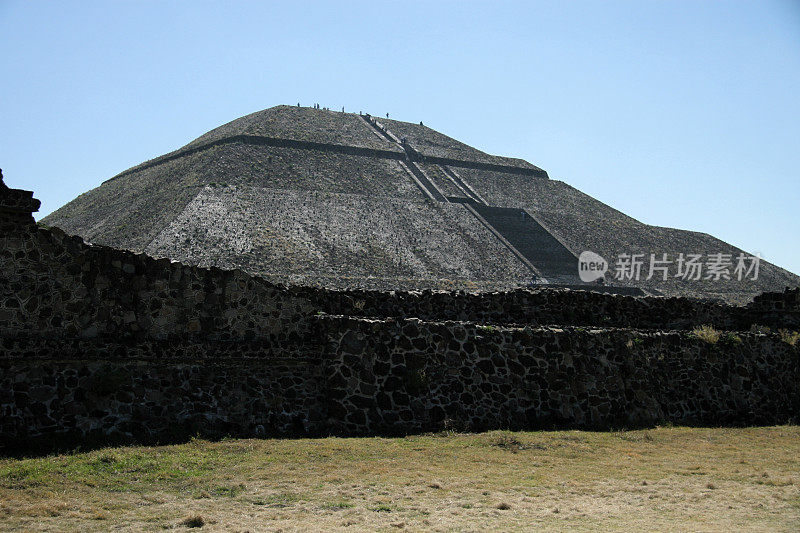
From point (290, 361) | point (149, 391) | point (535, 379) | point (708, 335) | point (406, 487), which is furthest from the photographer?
point (708, 335)

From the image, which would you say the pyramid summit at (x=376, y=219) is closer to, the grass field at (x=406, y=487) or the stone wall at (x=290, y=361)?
the stone wall at (x=290, y=361)

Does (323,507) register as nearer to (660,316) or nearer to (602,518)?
(602,518)

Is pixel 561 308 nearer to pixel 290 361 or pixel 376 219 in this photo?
pixel 290 361

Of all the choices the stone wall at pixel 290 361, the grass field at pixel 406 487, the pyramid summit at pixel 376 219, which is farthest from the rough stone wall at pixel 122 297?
the pyramid summit at pixel 376 219

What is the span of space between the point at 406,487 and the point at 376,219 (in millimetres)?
52392

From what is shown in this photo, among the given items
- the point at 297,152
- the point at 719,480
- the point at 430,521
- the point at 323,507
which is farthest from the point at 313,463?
the point at 297,152

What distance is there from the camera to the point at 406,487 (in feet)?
34.9

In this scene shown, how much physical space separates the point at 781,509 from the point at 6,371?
1114 cm

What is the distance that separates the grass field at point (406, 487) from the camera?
355 inches

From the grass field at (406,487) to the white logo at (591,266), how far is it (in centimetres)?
4898

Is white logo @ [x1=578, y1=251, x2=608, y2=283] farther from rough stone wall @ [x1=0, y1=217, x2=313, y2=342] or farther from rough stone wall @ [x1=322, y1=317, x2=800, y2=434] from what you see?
rough stone wall @ [x1=0, y1=217, x2=313, y2=342]

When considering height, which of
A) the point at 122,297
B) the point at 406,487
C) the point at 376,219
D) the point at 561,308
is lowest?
the point at 406,487

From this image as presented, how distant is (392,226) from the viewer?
62062 millimetres

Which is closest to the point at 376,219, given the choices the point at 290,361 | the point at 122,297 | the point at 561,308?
the point at 561,308
